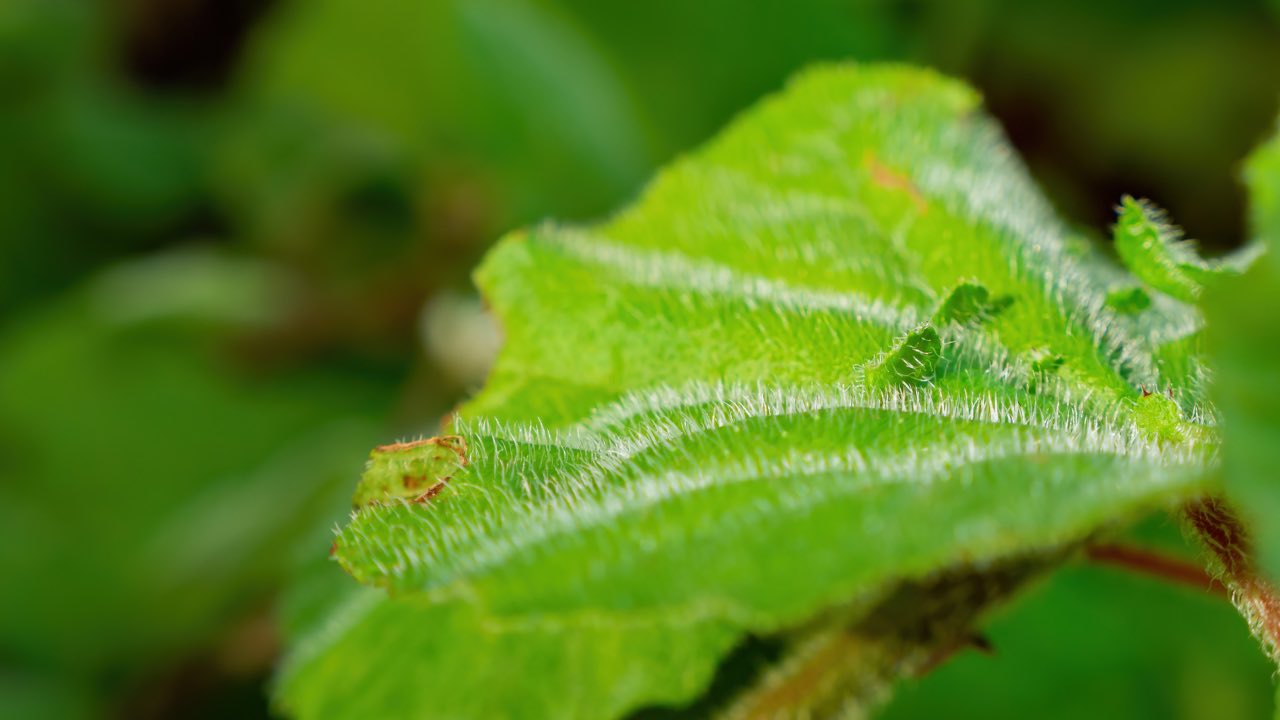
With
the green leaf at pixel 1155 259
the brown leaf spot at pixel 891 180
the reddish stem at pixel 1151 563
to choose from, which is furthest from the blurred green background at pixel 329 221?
the green leaf at pixel 1155 259

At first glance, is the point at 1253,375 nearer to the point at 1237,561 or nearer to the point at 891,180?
the point at 1237,561

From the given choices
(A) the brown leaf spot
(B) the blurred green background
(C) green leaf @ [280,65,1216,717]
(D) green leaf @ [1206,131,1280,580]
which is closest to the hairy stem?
(C) green leaf @ [280,65,1216,717]

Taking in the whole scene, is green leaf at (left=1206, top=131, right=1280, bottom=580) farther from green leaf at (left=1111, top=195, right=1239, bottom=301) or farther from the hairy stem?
green leaf at (left=1111, top=195, right=1239, bottom=301)

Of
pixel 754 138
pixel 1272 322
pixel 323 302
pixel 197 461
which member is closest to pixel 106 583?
pixel 197 461

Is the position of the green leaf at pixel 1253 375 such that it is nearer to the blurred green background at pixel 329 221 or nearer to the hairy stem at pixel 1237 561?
the hairy stem at pixel 1237 561

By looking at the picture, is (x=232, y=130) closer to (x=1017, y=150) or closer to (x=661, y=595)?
(x=1017, y=150)
